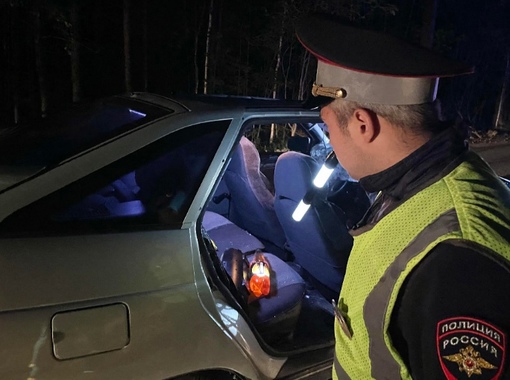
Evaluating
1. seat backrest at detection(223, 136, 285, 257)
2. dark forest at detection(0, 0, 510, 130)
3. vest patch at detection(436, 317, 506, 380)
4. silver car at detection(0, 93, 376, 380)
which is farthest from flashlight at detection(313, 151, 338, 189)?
dark forest at detection(0, 0, 510, 130)

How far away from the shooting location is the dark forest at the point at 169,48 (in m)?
11.5

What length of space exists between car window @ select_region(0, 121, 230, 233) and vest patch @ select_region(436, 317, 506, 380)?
4.03 feet

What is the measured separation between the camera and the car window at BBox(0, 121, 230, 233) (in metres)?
1.74

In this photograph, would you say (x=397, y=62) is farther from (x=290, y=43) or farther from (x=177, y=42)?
(x=177, y=42)

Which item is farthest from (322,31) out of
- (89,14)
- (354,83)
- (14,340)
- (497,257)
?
(89,14)

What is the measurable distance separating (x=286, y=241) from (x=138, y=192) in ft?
6.49

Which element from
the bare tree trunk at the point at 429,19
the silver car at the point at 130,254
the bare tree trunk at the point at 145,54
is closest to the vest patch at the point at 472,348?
the silver car at the point at 130,254

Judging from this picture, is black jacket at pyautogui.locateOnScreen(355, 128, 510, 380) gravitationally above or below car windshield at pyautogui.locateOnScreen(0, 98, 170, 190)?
above

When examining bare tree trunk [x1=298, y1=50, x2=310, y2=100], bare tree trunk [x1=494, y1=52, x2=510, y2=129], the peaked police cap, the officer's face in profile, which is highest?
the peaked police cap

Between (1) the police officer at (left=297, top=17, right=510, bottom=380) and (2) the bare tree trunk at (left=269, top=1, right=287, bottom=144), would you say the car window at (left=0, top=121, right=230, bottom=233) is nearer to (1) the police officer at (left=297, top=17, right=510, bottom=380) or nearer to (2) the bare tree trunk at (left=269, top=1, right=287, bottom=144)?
(1) the police officer at (left=297, top=17, right=510, bottom=380)

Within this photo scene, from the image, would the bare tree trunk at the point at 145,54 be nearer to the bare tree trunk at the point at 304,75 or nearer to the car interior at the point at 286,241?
the bare tree trunk at the point at 304,75

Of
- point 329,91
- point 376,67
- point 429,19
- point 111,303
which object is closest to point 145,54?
point 429,19

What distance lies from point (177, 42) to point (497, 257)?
15357 millimetres

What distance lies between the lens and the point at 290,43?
1270cm
